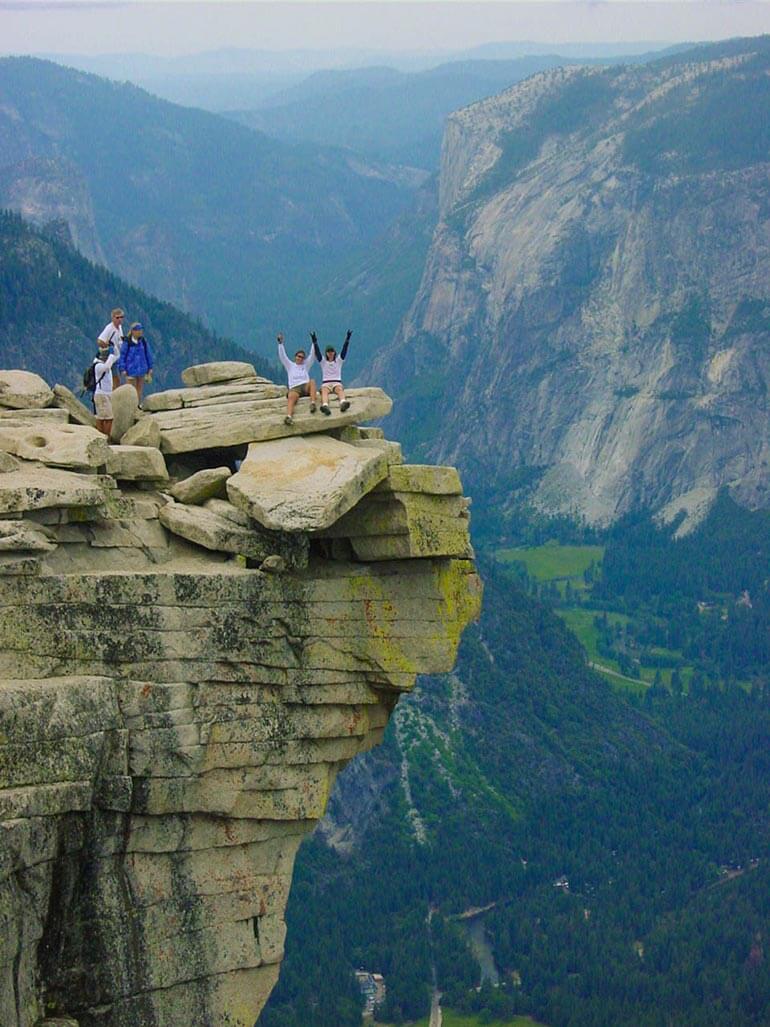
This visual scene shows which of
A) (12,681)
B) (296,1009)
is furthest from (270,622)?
(296,1009)

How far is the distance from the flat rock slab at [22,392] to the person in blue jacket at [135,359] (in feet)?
14.7

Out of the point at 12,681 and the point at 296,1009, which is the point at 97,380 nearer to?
the point at 12,681

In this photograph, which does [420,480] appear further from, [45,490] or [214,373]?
[45,490]

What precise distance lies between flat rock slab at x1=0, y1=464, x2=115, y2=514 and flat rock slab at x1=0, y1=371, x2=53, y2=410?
4.43m

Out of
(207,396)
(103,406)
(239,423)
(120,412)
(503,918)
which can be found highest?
(207,396)

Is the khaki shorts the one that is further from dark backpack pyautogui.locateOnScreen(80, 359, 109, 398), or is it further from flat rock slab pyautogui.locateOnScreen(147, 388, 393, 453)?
flat rock slab pyautogui.locateOnScreen(147, 388, 393, 453)

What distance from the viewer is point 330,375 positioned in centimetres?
5809

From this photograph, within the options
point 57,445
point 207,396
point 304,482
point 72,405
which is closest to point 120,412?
point 72,405

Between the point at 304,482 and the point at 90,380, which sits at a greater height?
the point at 90,380

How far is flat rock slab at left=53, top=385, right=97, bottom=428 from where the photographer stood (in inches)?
2221

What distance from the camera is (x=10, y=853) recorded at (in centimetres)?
4694

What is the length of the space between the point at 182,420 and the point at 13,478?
6.93 meters

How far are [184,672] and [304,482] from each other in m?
4.91

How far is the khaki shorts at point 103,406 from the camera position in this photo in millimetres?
56688
